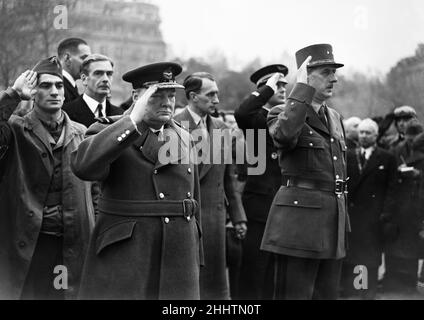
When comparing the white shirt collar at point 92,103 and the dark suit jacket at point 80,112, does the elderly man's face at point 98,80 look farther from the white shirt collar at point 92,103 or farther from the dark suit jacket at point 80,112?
the dark suit jacket at point 80,112

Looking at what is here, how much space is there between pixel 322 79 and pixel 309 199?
0.95m

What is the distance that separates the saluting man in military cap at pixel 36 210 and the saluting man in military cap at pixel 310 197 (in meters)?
1.51

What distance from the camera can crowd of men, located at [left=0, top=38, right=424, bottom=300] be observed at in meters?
4.53

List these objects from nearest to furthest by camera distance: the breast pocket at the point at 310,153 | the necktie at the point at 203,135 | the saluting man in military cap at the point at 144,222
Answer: the saluting man in military cap at the point at 144,222 → the breast pocket at the point at 310,153 → the necktie at the point at 203,135

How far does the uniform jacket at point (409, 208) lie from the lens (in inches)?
349

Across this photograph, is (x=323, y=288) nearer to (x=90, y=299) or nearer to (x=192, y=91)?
(x=90, y=299)

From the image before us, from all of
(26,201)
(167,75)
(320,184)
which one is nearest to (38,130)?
(26,201)

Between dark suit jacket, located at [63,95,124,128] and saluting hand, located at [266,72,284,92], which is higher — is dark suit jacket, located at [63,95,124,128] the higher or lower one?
the lower one

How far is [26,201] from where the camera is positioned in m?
5.48

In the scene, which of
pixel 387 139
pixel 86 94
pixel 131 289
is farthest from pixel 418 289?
pixel 131 289

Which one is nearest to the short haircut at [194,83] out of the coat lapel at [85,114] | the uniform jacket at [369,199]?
the coat lapel at [85,114]

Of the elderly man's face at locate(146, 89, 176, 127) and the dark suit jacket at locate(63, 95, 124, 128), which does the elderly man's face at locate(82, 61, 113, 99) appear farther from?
the elderly man's face at locate(146, 89, 176, 127)

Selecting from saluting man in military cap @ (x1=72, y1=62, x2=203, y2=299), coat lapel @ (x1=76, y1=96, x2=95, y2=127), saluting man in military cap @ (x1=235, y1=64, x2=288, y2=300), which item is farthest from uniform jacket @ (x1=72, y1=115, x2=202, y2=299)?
saluting man in military cap @ (x1=235, y1=64, x2=288, y2=300)

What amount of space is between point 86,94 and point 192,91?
104 centimetres
